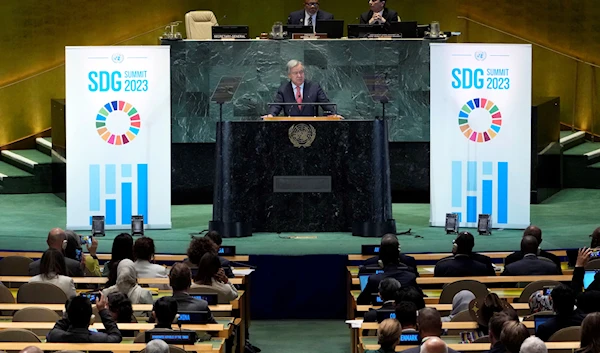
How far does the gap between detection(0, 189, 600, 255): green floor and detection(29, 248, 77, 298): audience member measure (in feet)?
8.75

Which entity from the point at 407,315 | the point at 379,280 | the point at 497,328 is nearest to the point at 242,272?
the point at 379,280

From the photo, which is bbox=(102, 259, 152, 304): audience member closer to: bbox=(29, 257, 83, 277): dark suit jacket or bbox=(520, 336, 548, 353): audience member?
bbox=(29, 257, 83, 277): dark suit jacket

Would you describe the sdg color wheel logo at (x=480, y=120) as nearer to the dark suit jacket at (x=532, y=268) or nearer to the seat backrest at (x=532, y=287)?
the dark suit jacket at (x=532, y=268)

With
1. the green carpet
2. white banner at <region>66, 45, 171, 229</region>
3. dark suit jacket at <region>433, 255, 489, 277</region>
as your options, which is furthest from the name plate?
dark suit jacket at <region>433, 255, 489, 277</region>

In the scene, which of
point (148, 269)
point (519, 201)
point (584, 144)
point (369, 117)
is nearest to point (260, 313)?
point (148, 269)

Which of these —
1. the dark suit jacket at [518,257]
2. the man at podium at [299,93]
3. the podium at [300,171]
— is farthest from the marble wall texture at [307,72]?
the dark suit jacket at [518,257]

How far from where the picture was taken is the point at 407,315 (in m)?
7.36

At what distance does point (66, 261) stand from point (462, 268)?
3246mm

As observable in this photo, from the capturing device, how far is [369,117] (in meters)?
15.3

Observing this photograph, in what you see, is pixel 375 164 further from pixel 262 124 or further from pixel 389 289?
pixel 389 289

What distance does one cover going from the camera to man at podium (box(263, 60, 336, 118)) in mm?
13836

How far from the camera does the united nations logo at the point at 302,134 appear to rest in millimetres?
13117

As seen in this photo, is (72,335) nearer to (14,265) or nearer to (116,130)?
(14,265)

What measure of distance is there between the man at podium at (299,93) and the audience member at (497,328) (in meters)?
6.92
